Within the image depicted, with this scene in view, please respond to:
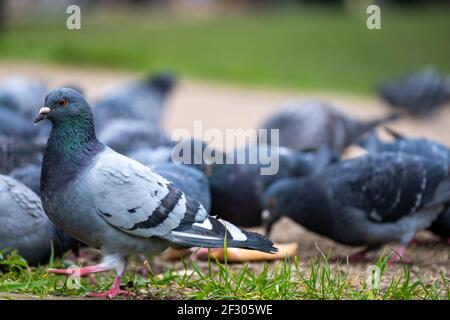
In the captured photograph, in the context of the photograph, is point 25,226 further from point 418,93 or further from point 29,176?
point 418,93

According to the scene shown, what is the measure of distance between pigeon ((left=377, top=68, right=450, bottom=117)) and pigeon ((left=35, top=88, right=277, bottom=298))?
8609 mm

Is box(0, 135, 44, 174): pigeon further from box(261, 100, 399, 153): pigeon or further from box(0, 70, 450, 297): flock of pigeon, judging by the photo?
→ box(261, 100, 399, 153): pigeon

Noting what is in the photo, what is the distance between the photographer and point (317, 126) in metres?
9.28

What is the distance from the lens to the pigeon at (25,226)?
5.18 m

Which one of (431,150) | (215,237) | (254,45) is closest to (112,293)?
(215,237)

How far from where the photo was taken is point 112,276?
517 cm

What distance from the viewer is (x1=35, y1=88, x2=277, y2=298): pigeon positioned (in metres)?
4.40

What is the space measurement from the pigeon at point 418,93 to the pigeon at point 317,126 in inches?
125

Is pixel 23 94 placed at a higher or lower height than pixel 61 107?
lower

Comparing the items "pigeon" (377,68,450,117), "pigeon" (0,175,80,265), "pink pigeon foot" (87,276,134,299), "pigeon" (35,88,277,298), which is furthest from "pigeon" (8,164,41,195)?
"pigeon" (377,68,450,117)

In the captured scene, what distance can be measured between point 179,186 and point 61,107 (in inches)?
47.9

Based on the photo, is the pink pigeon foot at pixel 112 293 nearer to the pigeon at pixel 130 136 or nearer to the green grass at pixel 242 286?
the green grass at pixel 242 286
